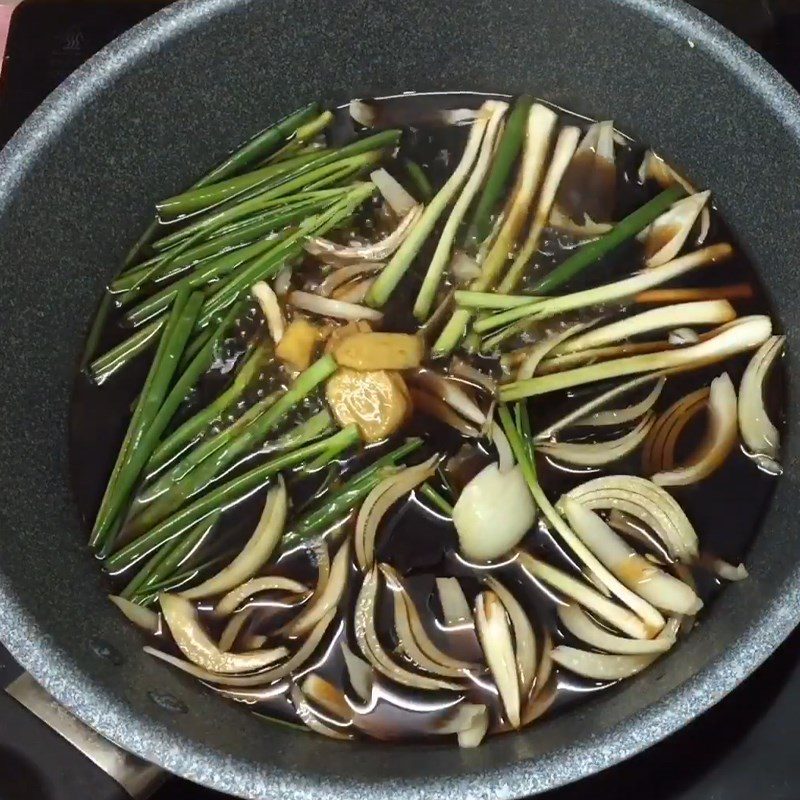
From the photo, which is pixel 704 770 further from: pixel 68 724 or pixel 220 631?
pixel 68 724

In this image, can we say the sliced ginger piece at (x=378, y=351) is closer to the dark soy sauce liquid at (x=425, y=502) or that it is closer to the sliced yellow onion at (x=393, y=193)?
the dark soy sauce liquid at (x=425, y=502)

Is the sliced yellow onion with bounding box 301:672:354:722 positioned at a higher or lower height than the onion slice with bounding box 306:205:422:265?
lower

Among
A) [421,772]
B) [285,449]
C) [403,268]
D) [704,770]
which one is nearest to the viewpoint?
[421,772]

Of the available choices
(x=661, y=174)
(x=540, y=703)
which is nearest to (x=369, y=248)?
(x=661, y=174)

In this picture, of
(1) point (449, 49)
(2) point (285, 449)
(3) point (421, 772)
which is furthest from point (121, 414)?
(1) point (449, 49)

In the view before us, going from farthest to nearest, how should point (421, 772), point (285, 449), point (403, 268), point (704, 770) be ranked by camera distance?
point (403, 268) < point (285, 449) < point (704, 770) < point (421, 772)

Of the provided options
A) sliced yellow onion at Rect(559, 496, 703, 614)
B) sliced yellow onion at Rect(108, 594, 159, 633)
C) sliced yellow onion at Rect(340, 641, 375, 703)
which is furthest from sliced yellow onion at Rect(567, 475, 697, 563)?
sliced yellow onion at Rect(108, 594, 159, 633)

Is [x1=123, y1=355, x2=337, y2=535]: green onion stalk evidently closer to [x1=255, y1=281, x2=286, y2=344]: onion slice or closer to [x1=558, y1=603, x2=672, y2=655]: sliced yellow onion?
[x1=255, y1=281, x2=286, y2=344]: onion slice

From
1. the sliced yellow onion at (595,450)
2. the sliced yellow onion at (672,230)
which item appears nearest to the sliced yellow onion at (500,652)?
the sliced yellow onion at (595,450)
